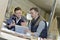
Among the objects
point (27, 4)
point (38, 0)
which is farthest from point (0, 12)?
point (38, 0)

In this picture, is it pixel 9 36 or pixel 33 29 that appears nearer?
pixel 9 36

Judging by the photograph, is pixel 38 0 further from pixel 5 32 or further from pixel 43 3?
pixel 5 32

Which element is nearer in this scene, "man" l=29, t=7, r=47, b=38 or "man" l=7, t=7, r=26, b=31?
"man" l=7, t=7, r=26, b=31

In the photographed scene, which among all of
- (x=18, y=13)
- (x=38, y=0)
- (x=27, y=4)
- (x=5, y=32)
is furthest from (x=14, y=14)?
(x=38, y=0)

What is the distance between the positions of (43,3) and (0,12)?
52.7 inches

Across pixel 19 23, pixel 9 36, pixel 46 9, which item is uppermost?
pixel 46 9

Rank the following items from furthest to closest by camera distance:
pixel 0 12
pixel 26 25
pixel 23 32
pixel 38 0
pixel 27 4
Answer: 1. pixel 38 0
2. pixel 27 4
3. pixel 26 25
4. pixel 23 32
5. pixel 0 12

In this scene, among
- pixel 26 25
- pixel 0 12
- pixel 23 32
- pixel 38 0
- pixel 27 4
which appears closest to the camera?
pixel 0 12

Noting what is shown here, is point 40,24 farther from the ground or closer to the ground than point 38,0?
closer to the ground

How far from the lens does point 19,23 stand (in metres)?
1.80

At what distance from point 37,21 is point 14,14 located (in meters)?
0.23

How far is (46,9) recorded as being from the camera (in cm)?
277

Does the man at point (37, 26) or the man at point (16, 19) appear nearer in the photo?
the man at point (16, 19)

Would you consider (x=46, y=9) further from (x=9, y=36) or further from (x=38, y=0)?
(x=9, y=36)
